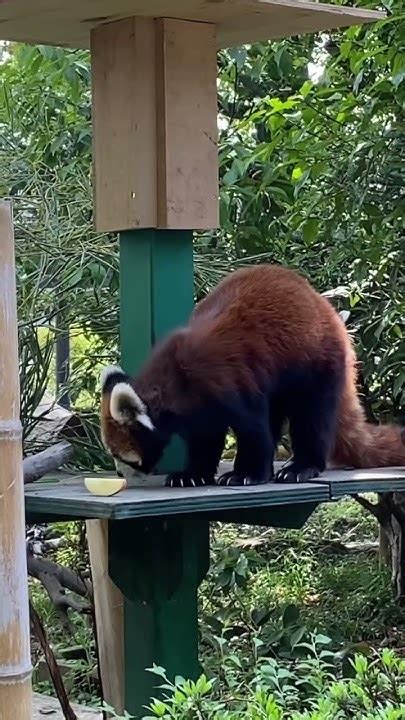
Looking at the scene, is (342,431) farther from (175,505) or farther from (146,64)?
(146,64)

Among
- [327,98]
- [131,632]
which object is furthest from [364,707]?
[327,98]

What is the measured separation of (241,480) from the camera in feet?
11.1

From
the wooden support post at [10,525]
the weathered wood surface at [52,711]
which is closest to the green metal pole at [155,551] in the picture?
the weathered wood surface at [52,711]

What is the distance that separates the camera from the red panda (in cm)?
330

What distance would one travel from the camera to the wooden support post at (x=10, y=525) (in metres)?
2.31

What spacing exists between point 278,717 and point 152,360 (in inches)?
55.2

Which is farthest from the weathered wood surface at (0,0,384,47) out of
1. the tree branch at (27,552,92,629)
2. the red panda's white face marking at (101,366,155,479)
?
the tree branch at (27,552,92,629)

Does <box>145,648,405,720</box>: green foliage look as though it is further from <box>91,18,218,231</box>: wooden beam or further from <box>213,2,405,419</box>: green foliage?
<box>213,2,405,419</box>: green foliage

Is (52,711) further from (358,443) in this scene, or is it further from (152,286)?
(152,286)

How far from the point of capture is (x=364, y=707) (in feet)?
7.34

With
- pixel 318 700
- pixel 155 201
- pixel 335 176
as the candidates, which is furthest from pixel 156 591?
pixel 335 176

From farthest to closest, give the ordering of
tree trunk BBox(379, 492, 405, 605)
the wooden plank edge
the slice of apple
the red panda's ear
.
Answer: tree trunk BBox(379, 492, 405, 605) → the red panda's ear → the slice of apple → the wooden plank edge

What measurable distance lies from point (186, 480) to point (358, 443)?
0.74 m

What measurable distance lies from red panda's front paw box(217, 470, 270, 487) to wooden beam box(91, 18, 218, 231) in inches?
27.5
